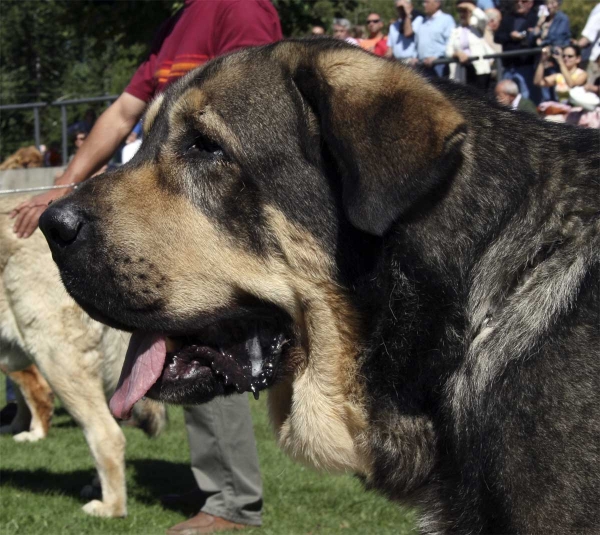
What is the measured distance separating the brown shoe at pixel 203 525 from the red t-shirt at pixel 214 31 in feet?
8.19

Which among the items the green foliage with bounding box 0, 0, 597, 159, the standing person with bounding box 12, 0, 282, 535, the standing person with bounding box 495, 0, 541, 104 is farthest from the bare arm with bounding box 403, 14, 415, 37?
the standing person with bounding box 12, 0, 282, 535

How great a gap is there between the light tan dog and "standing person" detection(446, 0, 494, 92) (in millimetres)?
5572

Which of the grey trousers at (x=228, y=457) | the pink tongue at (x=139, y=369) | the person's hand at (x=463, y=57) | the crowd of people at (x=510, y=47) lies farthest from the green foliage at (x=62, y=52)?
the pink tongue at (x=139, y=369)

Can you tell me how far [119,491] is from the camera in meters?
5.77

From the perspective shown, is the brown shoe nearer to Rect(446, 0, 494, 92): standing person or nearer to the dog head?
the dog head

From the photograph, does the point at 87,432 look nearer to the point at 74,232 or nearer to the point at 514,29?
the point at 74,232

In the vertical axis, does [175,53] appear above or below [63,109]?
above

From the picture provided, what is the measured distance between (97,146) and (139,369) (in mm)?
2315

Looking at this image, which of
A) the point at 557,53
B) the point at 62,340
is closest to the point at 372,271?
the point at 62,340

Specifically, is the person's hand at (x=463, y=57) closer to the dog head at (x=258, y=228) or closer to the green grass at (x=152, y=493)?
the green grass at (x=152, y=493)

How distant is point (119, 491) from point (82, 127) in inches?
464

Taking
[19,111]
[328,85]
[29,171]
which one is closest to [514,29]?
[29,171]

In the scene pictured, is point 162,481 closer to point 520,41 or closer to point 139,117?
point 139,117

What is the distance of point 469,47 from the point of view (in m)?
10.2
